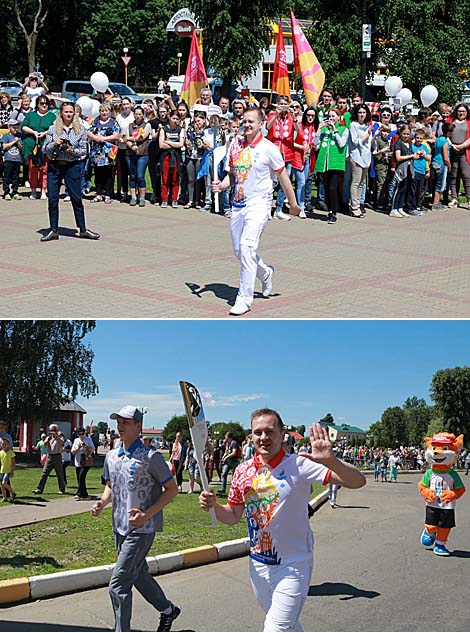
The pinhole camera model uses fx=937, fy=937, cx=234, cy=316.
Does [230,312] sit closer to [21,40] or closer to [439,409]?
[21,40]

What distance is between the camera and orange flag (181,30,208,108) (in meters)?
25.2

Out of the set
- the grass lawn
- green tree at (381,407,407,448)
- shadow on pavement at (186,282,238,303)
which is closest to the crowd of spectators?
shadow on pavement at (186,282,238,303)

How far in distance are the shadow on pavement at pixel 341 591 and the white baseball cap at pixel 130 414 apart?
2.51 metres

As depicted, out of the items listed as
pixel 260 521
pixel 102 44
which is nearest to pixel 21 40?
pixel 102 44

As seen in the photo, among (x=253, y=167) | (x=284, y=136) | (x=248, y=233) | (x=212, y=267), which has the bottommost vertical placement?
(x=212, y=267)

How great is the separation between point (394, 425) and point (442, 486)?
9463cm

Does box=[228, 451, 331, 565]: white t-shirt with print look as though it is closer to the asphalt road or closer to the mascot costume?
the asphalt road

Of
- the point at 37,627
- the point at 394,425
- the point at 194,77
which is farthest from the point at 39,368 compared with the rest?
the point at 394,425

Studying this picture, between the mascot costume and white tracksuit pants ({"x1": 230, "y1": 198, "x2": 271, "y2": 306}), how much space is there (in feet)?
8.48

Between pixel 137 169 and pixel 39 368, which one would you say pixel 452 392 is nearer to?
pixel 39 368

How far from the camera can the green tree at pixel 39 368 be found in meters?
30.2

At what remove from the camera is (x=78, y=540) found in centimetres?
954

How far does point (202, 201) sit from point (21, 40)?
59.8 m

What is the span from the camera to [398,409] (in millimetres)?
106312
